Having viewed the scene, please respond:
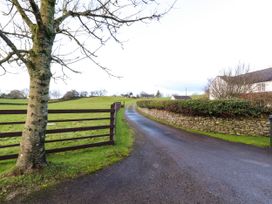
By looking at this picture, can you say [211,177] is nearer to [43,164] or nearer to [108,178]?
[108,178]

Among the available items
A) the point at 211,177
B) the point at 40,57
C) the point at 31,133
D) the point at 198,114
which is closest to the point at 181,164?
the point at 211,177

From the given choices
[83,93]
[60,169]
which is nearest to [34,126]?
[60,169]

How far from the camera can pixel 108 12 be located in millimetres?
5430

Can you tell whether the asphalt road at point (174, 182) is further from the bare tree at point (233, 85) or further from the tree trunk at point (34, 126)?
the bare tree at point (233, 85)

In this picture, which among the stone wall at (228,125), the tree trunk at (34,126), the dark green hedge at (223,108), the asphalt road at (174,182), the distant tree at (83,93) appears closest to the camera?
the asphalt road at (174,182)

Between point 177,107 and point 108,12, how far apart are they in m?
11.4

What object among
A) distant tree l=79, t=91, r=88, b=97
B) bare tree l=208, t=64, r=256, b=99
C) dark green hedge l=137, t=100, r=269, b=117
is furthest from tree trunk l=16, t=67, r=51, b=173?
distant tree l=79, t=91, r=88, b=97

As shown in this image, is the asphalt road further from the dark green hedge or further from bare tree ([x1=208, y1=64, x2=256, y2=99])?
bare tree ([x1=208, y1=64, x2=256, y2=99])

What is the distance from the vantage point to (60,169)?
4.83 metres

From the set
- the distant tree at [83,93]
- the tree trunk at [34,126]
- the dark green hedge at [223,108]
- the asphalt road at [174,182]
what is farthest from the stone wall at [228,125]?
the distant tree at [83,93]

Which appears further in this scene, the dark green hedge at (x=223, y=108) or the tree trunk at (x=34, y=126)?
the dark green hedge at (x=223, y=108)

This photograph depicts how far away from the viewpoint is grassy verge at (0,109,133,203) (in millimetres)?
3926

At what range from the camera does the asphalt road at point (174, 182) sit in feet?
12.0

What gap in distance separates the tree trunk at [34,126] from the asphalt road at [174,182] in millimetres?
1024
